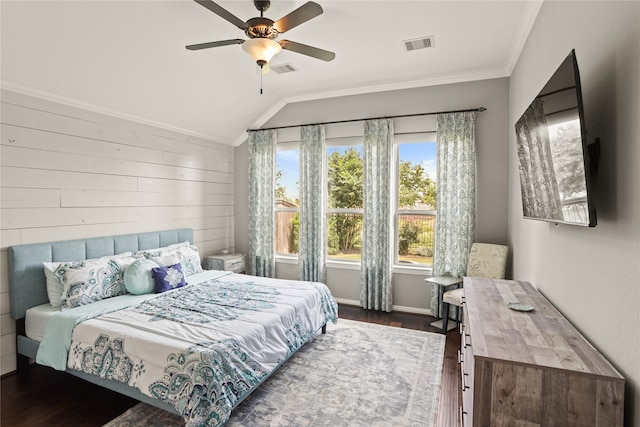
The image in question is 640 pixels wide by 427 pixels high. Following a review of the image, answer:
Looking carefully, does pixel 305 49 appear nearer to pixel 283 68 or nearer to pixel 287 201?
pixel 283 68

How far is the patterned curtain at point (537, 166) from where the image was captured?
1654mm

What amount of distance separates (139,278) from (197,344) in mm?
1496

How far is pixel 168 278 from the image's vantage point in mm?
3363

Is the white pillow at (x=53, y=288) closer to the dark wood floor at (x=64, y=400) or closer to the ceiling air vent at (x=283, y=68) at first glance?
the dark wood floor at (x=64, y=400)

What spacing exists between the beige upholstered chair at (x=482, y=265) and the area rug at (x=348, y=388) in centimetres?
41

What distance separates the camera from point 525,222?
2.92 metres

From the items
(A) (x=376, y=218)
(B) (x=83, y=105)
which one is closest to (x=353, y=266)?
(A) (x=376, y=218)

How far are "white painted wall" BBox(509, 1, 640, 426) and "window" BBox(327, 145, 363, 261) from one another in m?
2.78

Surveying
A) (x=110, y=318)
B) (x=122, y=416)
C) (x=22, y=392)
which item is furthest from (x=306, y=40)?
(x=22, y=392)

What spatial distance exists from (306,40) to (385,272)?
2.89 meters

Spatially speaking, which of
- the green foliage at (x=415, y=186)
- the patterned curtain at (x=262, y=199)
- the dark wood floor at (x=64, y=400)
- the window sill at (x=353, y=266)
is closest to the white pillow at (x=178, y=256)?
the patterned curtain at (x=262, y=199)

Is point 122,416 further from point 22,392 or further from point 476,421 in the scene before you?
point 476,421

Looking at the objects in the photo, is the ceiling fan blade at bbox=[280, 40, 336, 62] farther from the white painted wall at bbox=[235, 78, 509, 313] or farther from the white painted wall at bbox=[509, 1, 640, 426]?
the white painted wall at bbox=[235, 78, 509, 313]

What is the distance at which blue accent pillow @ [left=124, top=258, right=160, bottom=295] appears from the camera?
3.20 metres
